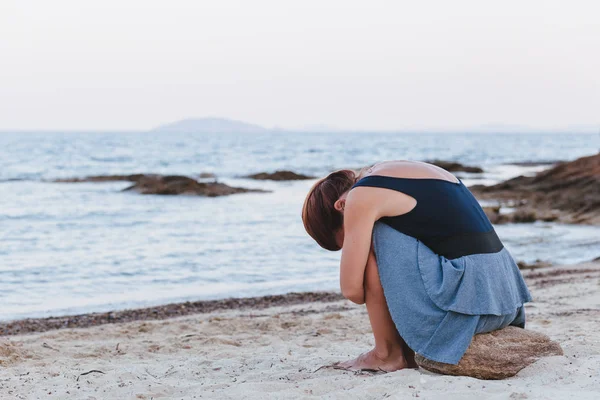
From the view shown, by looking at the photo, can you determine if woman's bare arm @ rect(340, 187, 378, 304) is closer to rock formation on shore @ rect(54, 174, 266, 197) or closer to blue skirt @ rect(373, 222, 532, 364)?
blue skirt @ rect(373, 222, 532, 364)

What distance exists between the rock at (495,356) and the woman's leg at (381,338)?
0.17 m

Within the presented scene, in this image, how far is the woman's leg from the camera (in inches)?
134

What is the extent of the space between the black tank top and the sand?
0.61 meters

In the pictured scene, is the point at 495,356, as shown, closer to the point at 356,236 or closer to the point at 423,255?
the point at 423,255

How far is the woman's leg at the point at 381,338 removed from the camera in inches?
134

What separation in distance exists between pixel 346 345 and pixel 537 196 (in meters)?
17.5

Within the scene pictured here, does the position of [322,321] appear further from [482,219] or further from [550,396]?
[550,396]

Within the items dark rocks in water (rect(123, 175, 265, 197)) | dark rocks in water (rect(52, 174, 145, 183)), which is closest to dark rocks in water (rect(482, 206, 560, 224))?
dark rocks in water (rect(123, 175, 265, 197))

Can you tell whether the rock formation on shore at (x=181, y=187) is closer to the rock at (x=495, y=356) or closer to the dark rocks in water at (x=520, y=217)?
the dark rocks in water at (x=520, y=217)

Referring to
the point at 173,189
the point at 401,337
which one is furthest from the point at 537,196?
the point at 401,337

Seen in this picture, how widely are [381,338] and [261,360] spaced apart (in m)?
1.14

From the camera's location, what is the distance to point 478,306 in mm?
3283

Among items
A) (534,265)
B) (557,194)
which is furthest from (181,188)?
(534,265)

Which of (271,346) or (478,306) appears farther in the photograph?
(271,346)
